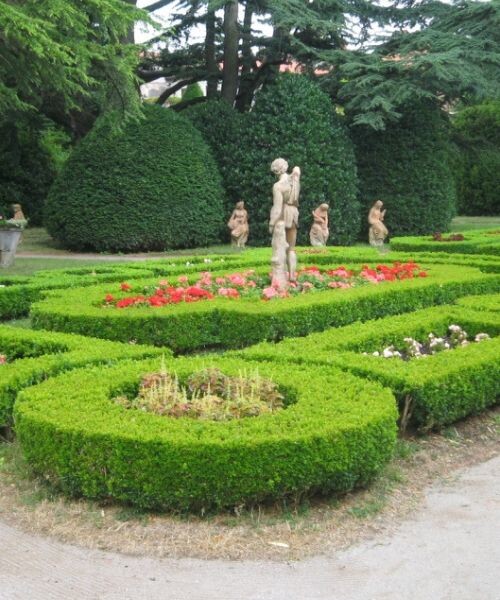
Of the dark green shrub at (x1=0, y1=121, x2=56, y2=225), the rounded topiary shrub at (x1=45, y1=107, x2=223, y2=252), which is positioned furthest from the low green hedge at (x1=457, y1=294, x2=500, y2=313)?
the dark green shrub at (x1=0, y1=121, x2=56, y2=225)

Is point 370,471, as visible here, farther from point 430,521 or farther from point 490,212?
point 490,212

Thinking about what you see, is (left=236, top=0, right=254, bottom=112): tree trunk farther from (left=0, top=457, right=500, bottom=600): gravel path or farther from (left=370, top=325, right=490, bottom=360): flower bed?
(left=0, top=457, right=500, bottom=600): gravel path

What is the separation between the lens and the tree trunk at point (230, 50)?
22844 millimetres

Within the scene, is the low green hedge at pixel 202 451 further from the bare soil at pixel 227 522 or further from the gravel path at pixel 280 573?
the gravel path at pixel 280 573

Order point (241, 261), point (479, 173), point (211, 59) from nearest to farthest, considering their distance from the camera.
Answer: point (241, 261), point (211, 59), point (479, 173)

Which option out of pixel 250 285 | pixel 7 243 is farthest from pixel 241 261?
pixel 7 243

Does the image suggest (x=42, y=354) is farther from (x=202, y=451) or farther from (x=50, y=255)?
(x=50, y=255)

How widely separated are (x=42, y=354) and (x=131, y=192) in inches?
488

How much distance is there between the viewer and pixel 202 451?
14.1ft

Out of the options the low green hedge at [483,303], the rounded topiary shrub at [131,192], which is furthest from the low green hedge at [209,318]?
the rounded topiary shrub at [131,192]

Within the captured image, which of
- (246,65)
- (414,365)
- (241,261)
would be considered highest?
(246,65)

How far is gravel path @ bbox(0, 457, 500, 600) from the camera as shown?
3.60 metres

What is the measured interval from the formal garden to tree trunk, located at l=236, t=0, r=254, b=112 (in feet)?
0.19

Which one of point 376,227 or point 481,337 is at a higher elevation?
point 376,227
